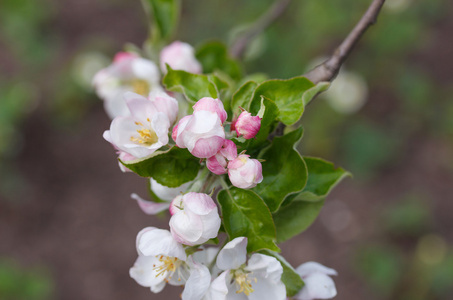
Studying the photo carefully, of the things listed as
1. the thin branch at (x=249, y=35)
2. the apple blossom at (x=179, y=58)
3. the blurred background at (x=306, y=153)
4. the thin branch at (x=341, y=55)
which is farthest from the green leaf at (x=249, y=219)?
the blurred background at (x=306, y=153)

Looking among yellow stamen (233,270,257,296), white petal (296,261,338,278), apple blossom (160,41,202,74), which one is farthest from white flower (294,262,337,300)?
apple blossom (160,41,202,74)

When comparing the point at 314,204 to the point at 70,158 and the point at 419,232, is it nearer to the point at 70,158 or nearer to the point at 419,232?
the point at 419,232

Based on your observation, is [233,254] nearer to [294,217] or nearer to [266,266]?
[266,266]

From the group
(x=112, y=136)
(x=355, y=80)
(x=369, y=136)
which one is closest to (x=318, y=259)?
(x=369, y=136)

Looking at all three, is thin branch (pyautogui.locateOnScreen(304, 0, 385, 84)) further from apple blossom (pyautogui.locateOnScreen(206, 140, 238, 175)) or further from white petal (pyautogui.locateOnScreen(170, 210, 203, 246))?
white petal (pyautogui.locateOnScreen(170, 210, 203, 246))

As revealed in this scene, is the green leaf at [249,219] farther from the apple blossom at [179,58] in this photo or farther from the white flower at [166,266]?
the apple blossom at [179,58]
